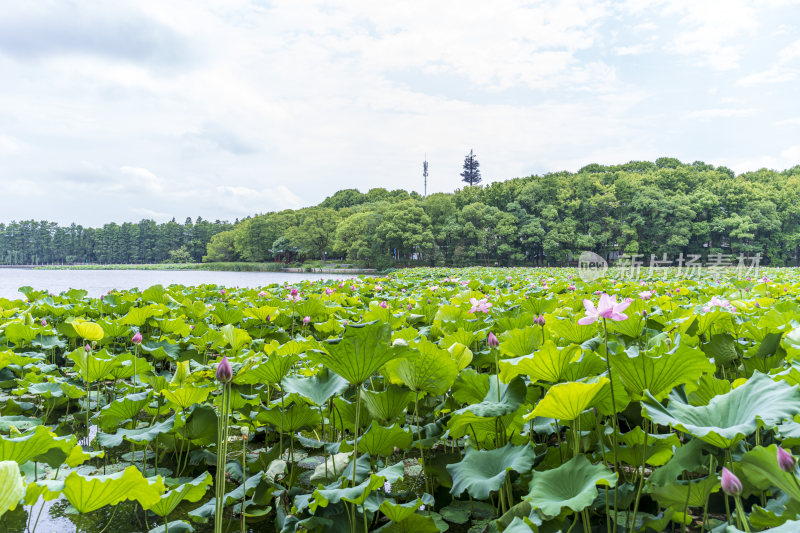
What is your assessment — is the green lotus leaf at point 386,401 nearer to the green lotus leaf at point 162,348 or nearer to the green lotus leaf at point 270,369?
the green lotus leaf at point 270,369

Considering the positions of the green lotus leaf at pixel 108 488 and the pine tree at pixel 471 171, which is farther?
the pine tree at pixel 471 171

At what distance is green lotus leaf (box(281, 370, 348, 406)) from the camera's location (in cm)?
130

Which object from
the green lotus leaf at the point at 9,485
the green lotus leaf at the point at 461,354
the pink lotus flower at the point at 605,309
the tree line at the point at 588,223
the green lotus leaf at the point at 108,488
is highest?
the tree line at the point at 588,223

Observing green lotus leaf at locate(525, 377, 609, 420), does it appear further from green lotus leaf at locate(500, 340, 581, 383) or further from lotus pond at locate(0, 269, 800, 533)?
green lotus leaf at locate(500, 340, 581, 383)

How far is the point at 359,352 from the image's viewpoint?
109cm

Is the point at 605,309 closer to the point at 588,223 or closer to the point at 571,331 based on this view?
the point at 571,331

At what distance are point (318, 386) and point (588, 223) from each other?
39.7m

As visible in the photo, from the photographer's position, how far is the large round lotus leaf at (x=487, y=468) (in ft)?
3.19

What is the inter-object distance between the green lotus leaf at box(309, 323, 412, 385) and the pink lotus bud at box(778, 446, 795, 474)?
0.72 m

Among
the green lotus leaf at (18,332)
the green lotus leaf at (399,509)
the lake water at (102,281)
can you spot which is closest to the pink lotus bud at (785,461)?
the green lotus leaf at (399,509)

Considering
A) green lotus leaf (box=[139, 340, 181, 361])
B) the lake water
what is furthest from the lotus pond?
the lake water

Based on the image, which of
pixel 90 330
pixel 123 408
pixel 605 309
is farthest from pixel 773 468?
pixel 90 330

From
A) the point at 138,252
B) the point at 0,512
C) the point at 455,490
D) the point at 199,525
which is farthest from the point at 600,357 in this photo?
the point at 138,252

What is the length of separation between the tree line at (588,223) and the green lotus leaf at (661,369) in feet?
112
